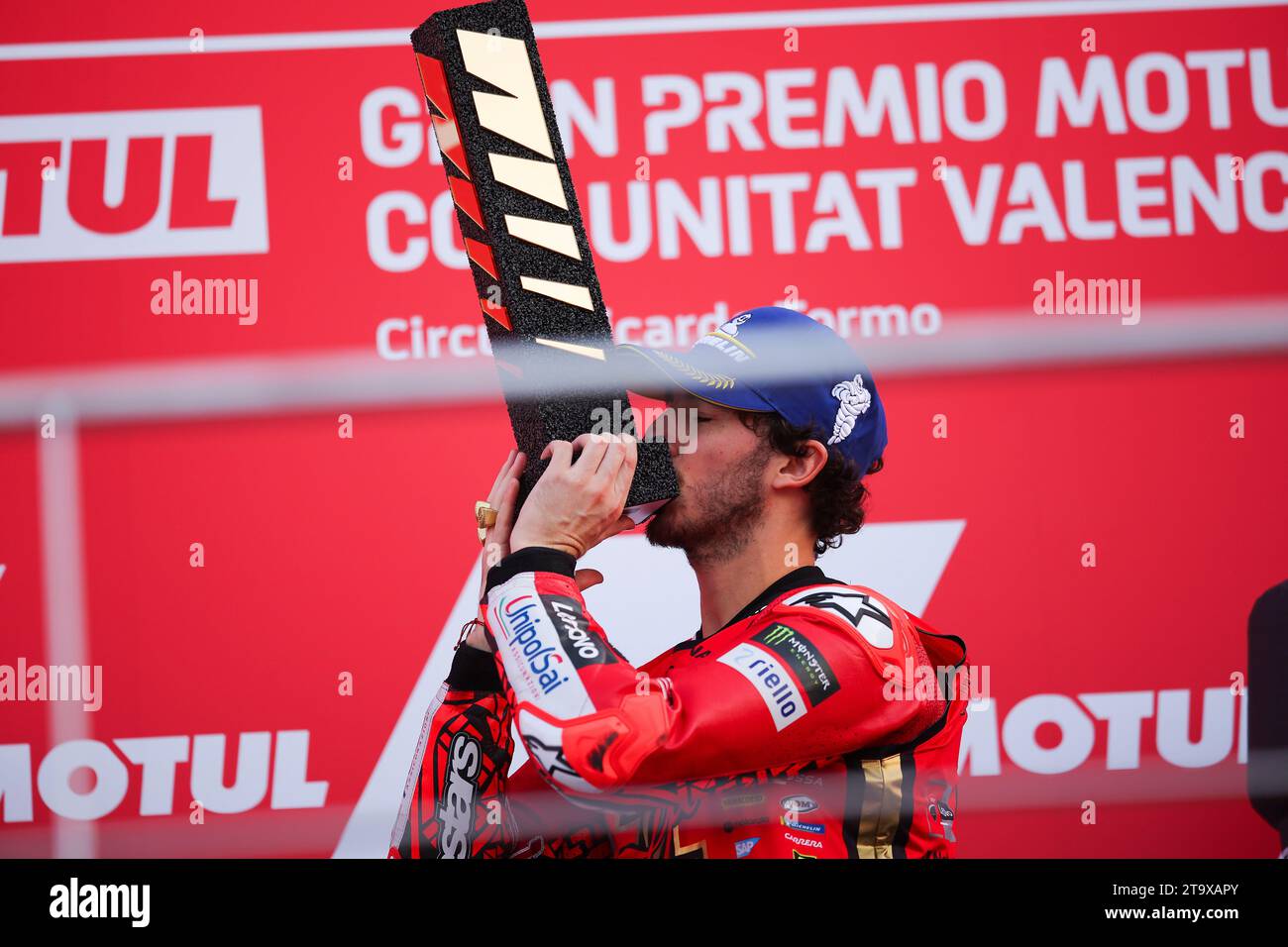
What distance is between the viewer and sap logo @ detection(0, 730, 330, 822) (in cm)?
187

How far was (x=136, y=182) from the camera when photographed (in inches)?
79.3

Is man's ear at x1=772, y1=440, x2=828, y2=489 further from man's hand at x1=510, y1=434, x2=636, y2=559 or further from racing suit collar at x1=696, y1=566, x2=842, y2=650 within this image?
man's hand at x1=510, y1=434, x2=636, y2=559

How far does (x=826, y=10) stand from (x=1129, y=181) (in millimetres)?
583

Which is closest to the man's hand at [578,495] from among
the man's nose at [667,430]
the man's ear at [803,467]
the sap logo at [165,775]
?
the man's nose at [667,430]

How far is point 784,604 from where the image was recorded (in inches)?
51.7

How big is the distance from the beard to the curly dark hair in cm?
3

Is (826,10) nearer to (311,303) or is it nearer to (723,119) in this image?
(723,119)

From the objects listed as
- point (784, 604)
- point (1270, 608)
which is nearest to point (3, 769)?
point (784, 604)

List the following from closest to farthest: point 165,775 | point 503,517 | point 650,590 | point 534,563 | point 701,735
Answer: point 701,735 → point 534,563 → point 503,517 → point 165,775 → point 650,590

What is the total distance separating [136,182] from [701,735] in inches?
56.9

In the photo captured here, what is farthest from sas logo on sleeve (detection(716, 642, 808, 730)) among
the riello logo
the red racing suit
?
the riello logo

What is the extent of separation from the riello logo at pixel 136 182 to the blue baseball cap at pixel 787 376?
0.92 m

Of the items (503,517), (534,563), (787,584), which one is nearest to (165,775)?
(503,517)

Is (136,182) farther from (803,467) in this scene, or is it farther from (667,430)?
(803,467)
